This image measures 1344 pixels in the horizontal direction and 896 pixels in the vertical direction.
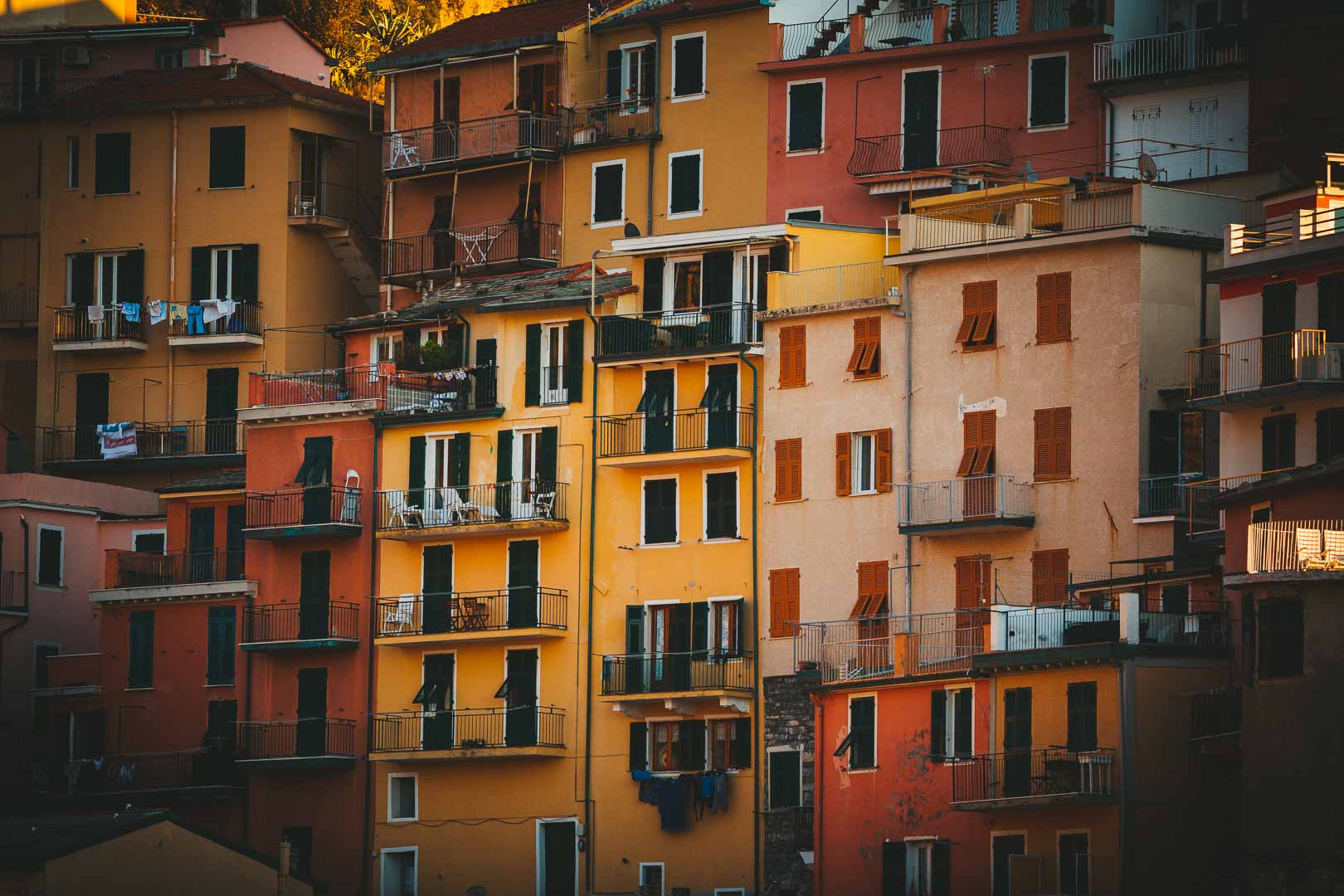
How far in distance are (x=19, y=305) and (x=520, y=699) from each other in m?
24.9

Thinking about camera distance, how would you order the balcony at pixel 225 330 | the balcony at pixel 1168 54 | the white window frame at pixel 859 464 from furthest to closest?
the balcony at pixel 225 330, the balcony at pixel 1168 54, the white window frame at pixel 859 464

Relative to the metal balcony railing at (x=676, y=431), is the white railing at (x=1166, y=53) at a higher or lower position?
higher

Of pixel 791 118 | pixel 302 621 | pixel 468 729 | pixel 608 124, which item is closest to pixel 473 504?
pixel 468 729

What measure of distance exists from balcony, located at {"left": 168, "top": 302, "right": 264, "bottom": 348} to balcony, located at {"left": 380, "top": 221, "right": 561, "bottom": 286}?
405cm

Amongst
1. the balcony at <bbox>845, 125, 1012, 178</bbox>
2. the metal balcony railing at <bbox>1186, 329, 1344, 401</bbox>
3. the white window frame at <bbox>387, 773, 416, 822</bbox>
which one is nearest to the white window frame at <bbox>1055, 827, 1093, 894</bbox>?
the metal balcony railing at <bbox>1186, 329, 1344, 401</bbox>

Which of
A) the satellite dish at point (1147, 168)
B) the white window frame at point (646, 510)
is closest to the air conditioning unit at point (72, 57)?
the white window frame at point (646, 510)

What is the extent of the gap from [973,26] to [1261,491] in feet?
77.6

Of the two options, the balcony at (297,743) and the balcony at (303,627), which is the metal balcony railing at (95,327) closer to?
the balcony at (303,627)

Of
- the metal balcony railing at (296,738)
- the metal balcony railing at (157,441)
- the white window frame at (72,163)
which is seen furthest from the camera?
the white window frame at (72,163)

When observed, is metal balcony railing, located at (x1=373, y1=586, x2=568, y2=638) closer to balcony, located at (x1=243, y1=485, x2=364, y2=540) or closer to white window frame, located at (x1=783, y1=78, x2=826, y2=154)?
balcony, located at (x1=243, y1=485, x2=364, y2=540)

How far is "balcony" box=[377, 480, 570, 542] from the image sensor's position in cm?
7481

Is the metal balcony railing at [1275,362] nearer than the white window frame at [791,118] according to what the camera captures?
Yes

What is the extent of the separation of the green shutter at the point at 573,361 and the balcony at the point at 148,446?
1437 centimetres

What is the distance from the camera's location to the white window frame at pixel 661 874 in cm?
7094
